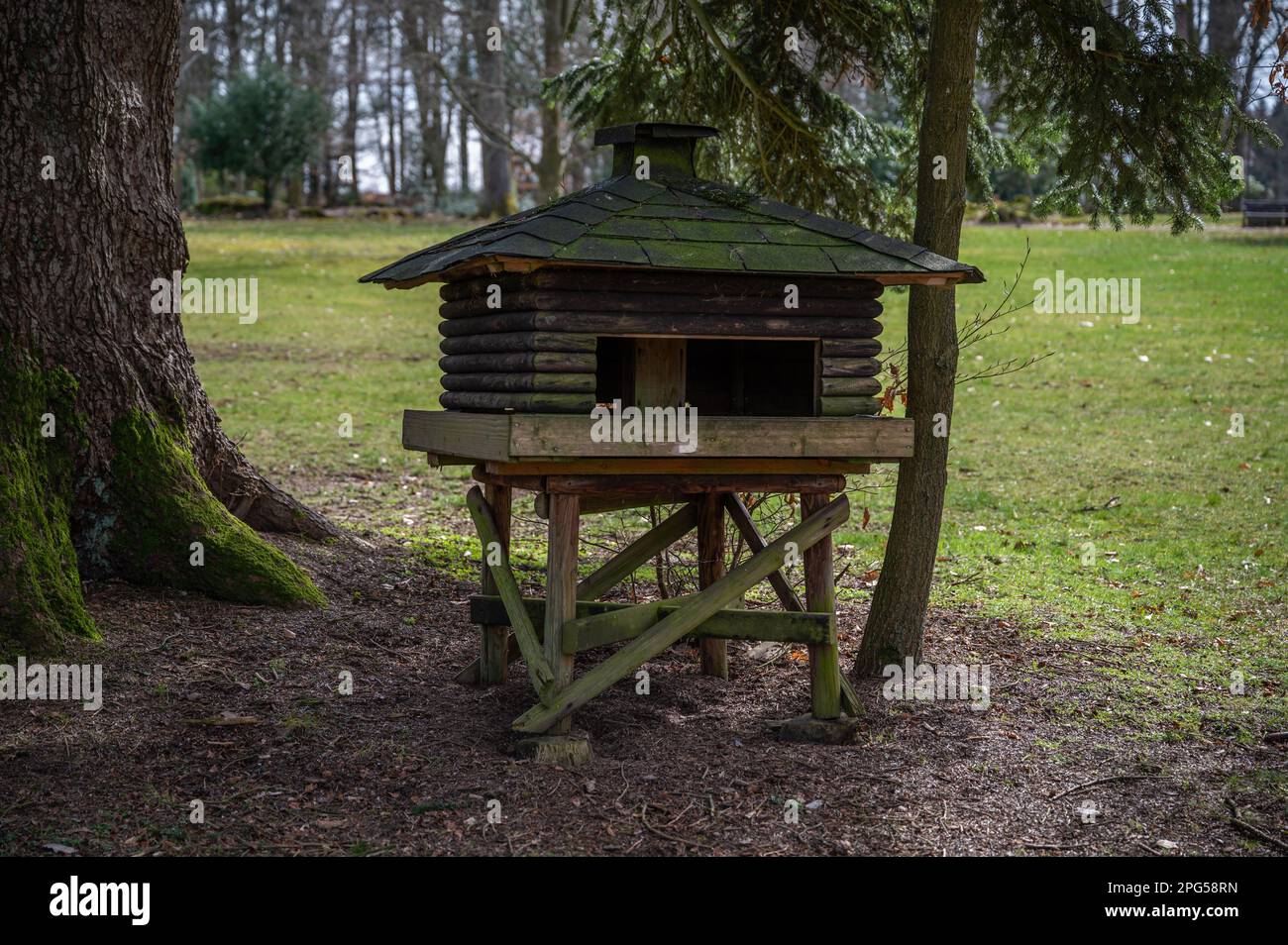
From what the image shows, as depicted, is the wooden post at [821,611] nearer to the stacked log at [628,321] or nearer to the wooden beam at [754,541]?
the wooden beam at [754,541]

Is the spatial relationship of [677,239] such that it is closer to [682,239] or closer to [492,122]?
[682,239]

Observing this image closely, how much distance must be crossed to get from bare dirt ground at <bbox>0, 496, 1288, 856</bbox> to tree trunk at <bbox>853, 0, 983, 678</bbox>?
0.57m

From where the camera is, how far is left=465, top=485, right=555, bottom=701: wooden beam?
567 centimetres

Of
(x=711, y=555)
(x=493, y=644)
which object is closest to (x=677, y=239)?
(x=711, y=555)

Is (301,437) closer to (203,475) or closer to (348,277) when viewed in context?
(203,475)

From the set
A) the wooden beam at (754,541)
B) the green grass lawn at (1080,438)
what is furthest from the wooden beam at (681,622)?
the green grass lawn at (1080,438)

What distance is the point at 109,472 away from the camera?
6.96 m

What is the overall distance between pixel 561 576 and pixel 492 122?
27.2 meters

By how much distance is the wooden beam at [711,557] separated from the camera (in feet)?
22.7

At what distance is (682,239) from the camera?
5387 millimetres

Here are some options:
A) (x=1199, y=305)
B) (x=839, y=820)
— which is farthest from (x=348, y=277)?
(x=839, y=820)

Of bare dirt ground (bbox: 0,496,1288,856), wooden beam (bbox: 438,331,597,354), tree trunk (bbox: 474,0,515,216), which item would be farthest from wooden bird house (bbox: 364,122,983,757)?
tree trunk (bbox: 474,0,515,216)

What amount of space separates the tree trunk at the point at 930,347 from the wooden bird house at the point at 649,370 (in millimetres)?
911

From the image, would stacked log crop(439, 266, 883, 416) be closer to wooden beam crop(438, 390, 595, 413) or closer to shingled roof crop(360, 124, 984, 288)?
wooden beam crop(438, 390, 595, 413)
